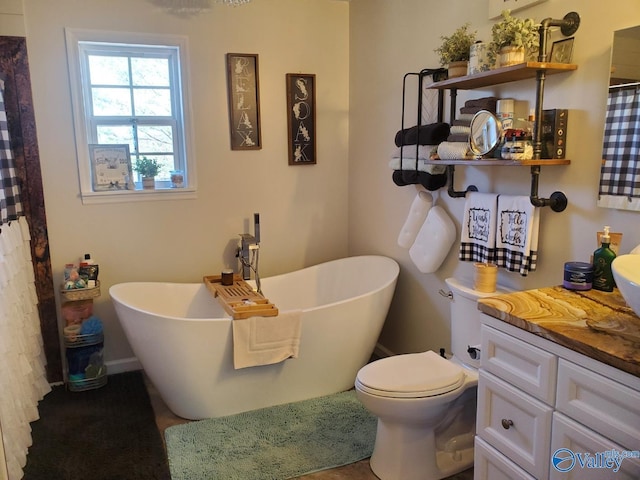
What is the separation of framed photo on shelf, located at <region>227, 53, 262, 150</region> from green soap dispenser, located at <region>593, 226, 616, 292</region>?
2.28 m

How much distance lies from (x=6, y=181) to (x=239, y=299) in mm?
1324

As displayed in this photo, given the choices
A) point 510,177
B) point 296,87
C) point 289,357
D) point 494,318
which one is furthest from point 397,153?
point 494,318

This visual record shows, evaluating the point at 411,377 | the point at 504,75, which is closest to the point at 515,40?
the point at 504,75

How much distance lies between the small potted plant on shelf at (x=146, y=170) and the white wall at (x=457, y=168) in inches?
54.6

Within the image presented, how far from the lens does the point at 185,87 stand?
3.15m

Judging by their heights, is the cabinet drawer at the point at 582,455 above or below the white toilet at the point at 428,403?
above

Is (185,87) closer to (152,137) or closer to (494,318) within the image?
(152,137)

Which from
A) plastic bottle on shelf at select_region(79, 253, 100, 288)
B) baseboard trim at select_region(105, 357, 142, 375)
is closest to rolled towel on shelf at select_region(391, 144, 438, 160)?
plastic bottle on shelf at select_region(79, 253, 100, 288)

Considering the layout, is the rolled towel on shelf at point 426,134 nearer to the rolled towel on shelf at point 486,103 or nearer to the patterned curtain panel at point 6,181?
the rolled towel on shelf at point 486,103

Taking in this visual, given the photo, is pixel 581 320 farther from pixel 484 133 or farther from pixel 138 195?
pixel 138 195

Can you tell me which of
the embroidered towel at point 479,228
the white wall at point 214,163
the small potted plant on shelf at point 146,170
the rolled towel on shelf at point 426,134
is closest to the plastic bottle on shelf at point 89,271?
the white wall at point 214,163

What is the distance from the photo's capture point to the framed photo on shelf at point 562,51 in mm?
1877

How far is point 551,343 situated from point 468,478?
1.12 m

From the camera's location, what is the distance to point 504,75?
2002 millimetres
